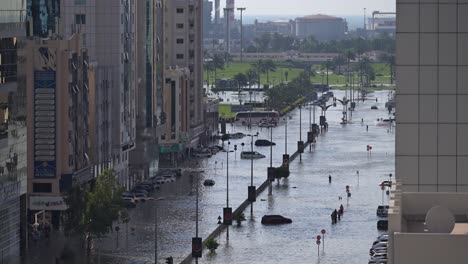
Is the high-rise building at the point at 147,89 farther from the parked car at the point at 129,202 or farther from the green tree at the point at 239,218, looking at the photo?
the green tree at the point at 239,218

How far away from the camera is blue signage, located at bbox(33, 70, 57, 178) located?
4878cm

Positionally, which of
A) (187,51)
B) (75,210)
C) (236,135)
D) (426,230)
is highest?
(426,230)

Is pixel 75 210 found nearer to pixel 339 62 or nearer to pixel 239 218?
pixel 239 218

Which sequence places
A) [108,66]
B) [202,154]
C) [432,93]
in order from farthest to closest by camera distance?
[202,154] < [108,66] < [432,93]

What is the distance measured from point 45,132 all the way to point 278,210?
10174mm

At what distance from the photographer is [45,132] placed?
49.2m

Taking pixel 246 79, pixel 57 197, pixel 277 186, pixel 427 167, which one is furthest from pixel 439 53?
pixel 246 79

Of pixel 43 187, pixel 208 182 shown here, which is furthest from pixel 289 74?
pixel 43 187

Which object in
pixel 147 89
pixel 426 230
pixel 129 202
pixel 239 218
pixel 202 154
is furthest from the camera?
pixel 202 154

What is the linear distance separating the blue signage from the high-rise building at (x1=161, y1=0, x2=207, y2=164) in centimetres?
2778

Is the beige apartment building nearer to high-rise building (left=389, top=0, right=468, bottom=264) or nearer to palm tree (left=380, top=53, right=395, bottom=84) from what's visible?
high-rise building (left=389, top=0, right=468, bottom=264)

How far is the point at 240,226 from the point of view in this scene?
51688mm

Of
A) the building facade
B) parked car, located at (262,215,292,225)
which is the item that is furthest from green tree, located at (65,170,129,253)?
the building facade

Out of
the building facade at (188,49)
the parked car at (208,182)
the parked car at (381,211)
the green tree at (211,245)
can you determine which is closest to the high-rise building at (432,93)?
the green tree at (211,245)
